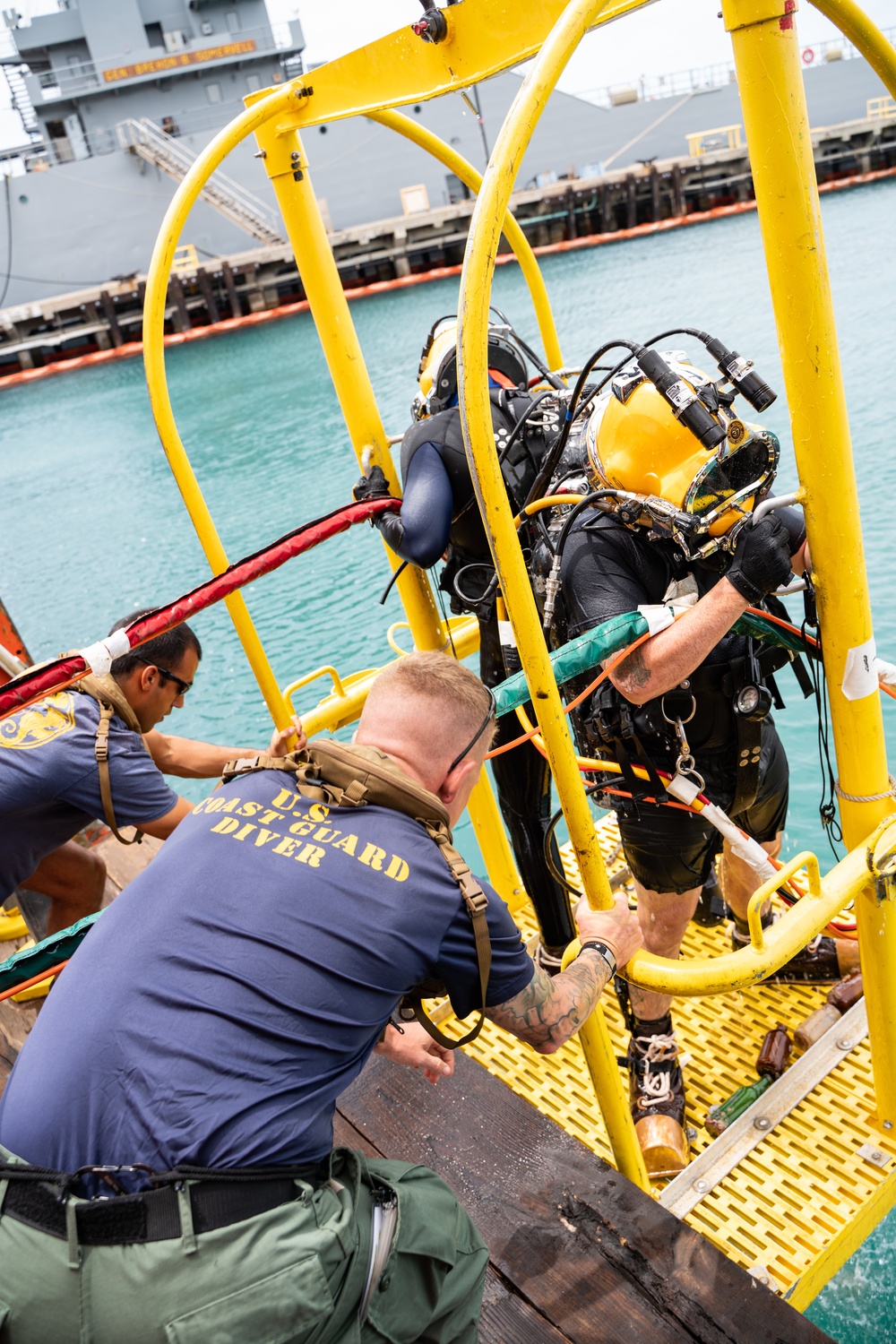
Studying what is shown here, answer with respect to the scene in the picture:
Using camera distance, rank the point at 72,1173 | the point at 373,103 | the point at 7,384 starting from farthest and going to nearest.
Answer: the point at 7,384, the point at 373,103, the point at 72,1173

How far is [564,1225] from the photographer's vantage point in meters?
2.07

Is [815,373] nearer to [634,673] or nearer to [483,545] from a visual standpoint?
[634,673]

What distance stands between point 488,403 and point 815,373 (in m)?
0.68

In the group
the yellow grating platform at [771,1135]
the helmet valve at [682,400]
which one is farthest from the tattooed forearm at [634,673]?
the yellow grating platform at [771,1135]

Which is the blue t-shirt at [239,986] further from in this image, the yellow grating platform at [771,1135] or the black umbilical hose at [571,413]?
the yellow grating platform at [771,1135]

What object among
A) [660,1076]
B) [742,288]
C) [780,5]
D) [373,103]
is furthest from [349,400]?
[742,288]

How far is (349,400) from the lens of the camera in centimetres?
286

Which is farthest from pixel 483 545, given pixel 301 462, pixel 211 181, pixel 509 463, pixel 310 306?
pixel 211 181

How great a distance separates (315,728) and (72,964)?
1.43m

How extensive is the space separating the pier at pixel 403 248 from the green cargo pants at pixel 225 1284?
2973cm

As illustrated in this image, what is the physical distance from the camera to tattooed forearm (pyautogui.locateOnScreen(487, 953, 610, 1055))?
167cm

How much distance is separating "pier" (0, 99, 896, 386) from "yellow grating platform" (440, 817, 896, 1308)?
28.5 m

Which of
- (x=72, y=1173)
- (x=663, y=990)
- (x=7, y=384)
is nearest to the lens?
(x=72, y=1173)

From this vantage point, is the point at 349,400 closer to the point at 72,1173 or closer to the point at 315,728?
the point at 315,728
